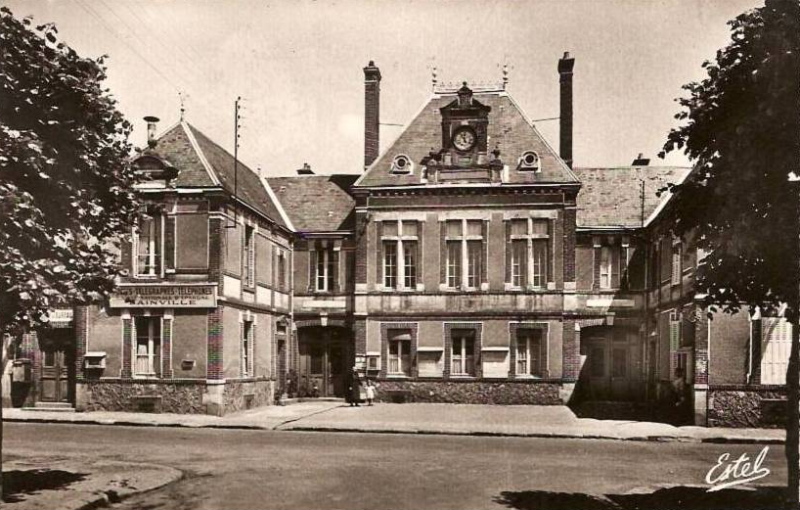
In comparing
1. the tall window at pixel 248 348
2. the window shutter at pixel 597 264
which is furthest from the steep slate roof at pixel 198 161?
the window shutter at pixel 597 264

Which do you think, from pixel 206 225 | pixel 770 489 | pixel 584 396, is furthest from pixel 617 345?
pixel 770 489

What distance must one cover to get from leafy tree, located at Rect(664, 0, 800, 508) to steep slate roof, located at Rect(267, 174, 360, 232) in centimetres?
2284

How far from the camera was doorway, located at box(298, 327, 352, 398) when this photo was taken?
31.8 metres

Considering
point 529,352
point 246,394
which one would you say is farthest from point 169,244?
point 529,352

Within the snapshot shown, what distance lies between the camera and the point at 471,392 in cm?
2925

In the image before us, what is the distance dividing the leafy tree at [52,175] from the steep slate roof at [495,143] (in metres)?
19.4

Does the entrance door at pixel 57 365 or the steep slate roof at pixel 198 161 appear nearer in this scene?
the steep slate roof at pixel 198 161

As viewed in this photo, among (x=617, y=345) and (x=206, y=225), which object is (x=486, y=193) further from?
(x=206, y=225)

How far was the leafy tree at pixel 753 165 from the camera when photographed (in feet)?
28.7

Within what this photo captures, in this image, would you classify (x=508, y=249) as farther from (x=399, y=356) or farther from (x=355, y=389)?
(x=355, y=389)

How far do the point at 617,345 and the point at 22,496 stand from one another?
954 inches

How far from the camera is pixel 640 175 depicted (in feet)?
108

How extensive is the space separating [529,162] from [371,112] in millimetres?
7306

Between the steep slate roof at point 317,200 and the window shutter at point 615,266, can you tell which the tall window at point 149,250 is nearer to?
the steep slate roof at point 317,200
